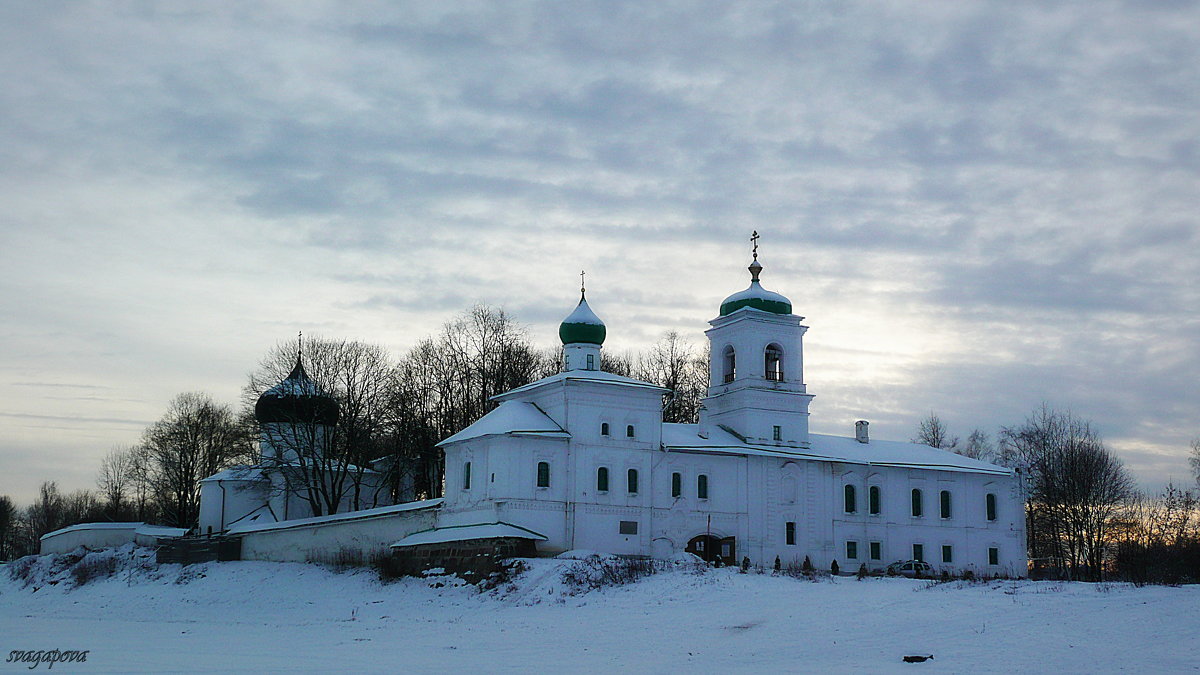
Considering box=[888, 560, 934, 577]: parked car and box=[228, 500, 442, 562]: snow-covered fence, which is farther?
box=[888, 560, 934, 577]: parked car

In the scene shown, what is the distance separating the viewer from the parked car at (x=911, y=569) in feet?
141

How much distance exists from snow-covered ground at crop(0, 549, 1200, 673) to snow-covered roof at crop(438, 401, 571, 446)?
584 cm

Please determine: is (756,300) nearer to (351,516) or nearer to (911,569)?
(911,569)

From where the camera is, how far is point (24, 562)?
53.2 meters

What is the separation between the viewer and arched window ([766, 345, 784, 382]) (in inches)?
1897

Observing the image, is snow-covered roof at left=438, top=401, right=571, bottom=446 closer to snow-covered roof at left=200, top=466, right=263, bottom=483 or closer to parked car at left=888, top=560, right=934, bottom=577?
snow-covered roof at left=200, top=466, right=263, bottom=483

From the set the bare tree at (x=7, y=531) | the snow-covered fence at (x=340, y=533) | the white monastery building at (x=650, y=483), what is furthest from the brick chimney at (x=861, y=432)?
the bare tree at (x=7, y=531)

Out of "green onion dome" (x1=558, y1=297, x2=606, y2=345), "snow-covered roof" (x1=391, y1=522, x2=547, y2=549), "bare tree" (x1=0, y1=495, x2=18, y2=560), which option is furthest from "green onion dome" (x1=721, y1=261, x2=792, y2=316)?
"bare tree" (x1=0, y1=495, x2=18, y2=560)

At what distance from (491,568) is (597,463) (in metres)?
6.98

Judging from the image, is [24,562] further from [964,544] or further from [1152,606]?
[1152,606]

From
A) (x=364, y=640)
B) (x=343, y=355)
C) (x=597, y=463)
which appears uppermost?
(x=343, y=355)

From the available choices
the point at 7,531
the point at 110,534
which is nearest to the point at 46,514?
the point at 7,531

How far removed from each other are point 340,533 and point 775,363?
1786 cm

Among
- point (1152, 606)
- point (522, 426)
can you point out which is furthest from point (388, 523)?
point (1152, 606)
